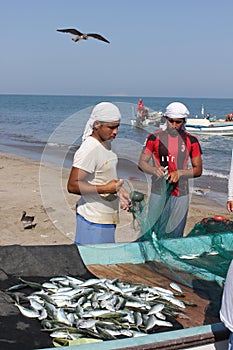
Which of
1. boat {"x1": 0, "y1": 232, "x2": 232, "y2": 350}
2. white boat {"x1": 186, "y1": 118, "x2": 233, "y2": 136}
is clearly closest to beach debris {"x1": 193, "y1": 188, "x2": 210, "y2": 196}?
boat {"x1": 0, "y1": 232, "x2": 232, "y2": 350}

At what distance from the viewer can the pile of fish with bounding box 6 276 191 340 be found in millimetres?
3916

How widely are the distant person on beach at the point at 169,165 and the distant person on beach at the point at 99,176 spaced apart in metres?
0.88

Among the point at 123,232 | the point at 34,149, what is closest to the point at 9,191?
the point at 123,232

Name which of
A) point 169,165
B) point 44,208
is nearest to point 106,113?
point 169,165

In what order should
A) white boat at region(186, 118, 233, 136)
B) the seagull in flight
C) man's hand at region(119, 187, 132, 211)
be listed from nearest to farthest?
man's hand at region(119, 187, 132, 211), the seagull in flight, white boat at region(186, 118, 233, 136)

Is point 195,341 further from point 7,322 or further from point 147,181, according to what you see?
point 147,181

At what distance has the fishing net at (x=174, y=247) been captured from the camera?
215 inches

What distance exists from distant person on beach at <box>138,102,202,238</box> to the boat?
391 mm

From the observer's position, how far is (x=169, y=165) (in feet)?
19.0

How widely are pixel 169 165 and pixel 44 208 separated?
18.3 ft

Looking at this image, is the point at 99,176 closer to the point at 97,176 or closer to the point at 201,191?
the point at 97,176

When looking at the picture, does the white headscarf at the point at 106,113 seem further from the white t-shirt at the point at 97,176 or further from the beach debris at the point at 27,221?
the beach debris at the point at 27,221

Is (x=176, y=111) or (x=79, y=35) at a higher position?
(x=79, y=35)

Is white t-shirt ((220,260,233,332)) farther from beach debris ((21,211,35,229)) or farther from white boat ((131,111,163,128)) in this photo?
beach debris ((21,211,35,229))
